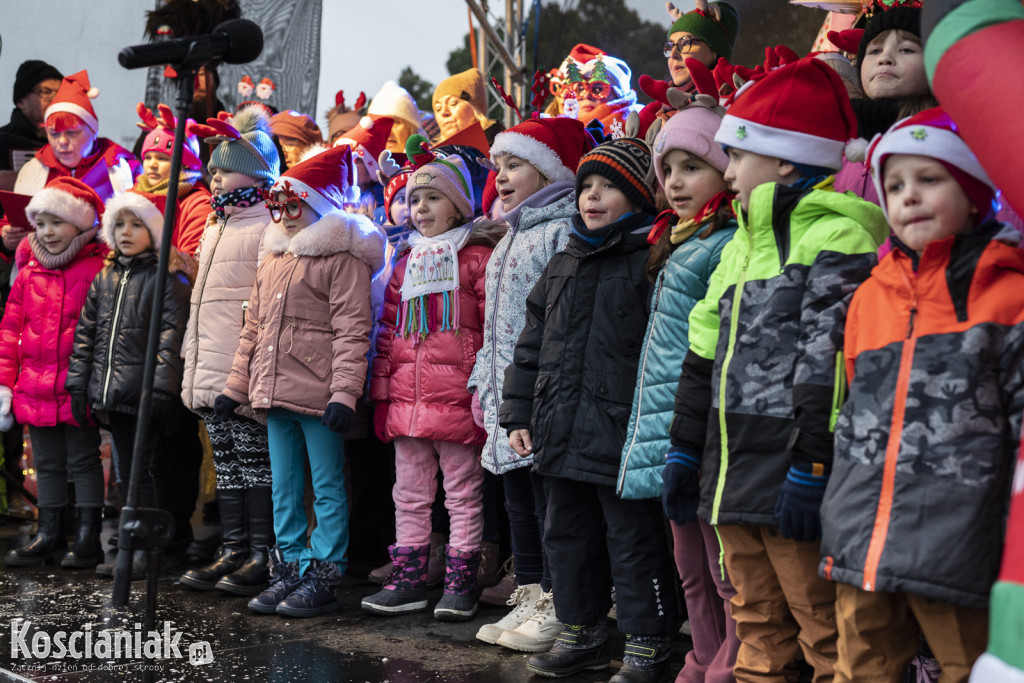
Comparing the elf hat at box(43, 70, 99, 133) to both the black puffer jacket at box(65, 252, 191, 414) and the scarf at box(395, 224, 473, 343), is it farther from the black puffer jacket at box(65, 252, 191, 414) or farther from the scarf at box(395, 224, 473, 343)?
the scarf at box(395, 224, 473, 343)

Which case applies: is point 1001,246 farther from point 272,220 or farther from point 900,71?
point 272,220

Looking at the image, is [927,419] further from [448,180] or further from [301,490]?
[301,490]

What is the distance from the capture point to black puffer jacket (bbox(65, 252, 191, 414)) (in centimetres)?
530

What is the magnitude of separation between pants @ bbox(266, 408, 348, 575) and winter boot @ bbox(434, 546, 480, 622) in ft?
1.81

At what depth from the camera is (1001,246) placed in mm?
2256

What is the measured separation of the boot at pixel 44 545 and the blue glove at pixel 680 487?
411 cm

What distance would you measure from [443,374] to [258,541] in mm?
1290

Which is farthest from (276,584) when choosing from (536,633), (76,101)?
(76,101)

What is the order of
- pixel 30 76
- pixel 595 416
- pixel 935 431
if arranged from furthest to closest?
1. pixel 30 76
2. pixel 595 416
3. pixel 935 431

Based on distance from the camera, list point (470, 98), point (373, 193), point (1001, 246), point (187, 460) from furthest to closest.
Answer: point (470, 98), point (373, 193), point (187, 460), point (1001, 246)

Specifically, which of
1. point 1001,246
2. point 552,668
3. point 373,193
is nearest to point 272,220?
point 373,193

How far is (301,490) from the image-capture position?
4664 millimetres

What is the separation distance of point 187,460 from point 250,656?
2.32 m

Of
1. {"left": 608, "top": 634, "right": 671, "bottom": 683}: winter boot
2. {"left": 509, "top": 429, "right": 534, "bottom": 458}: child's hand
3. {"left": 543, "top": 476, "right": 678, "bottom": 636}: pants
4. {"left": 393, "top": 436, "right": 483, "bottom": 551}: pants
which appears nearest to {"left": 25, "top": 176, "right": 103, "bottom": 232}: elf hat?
{"left": 393, "top": 436, "right": 483, "bottom": 551}: pants
